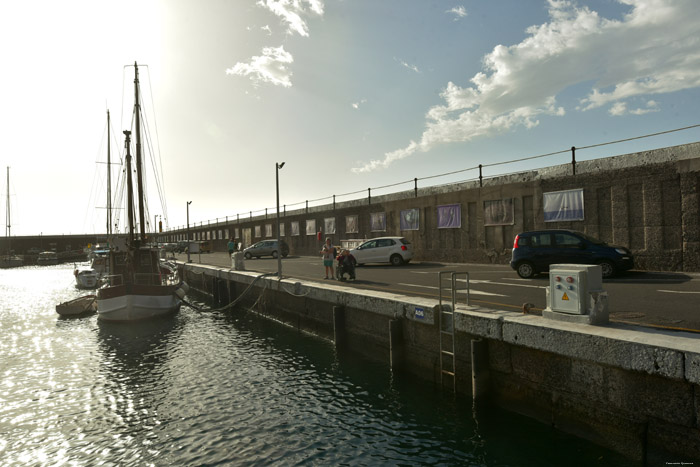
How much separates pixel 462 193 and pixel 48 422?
19840 mm

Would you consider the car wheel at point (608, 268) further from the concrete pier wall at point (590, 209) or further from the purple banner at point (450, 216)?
the purple banner at point (450, 216)

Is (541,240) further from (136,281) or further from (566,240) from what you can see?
(136,281)

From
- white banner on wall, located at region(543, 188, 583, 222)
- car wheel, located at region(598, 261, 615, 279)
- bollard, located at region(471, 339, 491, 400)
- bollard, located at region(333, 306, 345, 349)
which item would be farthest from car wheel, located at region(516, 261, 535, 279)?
bollard, located at region(471, 339, 491, 400)

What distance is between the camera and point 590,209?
56.1 feet

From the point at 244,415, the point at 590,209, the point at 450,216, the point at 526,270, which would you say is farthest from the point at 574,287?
the point at 450,216

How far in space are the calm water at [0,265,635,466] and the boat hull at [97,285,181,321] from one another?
4895 mm

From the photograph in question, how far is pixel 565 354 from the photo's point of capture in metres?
6.03

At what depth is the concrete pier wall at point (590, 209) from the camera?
1459cm

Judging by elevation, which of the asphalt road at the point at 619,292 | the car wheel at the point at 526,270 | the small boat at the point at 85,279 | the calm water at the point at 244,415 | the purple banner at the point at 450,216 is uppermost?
the purple banner at the point at 450,216

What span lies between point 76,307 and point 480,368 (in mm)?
21923

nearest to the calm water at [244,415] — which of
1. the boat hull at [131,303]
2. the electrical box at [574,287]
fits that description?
the electrical box at [574,287]

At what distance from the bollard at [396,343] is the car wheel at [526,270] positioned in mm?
6837

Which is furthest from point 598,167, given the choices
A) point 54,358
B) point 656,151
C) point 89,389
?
point 54,358

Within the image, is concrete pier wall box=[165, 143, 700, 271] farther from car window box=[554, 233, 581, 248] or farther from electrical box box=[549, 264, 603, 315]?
electrical box box=[549, 264, 603, 315]
